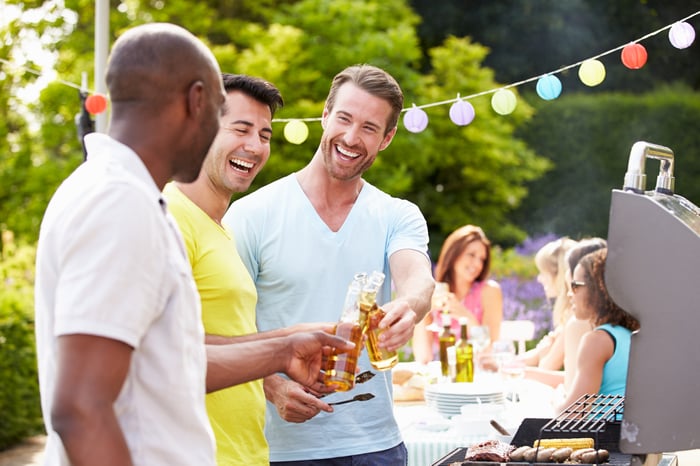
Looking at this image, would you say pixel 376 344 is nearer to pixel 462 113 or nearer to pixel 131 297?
pixel 131 297

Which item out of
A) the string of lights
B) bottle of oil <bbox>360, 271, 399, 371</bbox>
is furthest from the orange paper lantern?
bottle of oil <bbox>360, 271, 399, 371</bbox>

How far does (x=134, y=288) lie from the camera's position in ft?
4.05

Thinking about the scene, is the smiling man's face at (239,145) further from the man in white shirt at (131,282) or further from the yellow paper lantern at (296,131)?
the yellow paper lantern at (296,131)

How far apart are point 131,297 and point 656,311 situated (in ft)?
3.44

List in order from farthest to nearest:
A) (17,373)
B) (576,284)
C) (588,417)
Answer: (17,373) → (576,284) → (588,417)

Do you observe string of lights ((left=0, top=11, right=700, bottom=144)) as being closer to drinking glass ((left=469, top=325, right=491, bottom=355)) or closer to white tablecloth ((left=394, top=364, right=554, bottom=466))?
drinking glass ((left=469, top=325, right=491, bottom=355))

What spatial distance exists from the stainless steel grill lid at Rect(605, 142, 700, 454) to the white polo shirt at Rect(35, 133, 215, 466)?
86 cm

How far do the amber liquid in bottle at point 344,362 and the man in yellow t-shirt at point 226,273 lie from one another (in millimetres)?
230

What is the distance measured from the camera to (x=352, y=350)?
1837 mm

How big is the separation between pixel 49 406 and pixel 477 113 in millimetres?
10356

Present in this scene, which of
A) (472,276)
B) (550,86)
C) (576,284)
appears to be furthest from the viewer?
(472,276)

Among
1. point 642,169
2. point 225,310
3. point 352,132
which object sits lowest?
point 225,310

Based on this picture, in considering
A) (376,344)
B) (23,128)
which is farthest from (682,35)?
(23,128)

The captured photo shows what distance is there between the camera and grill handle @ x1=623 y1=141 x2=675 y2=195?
181 centimetres
